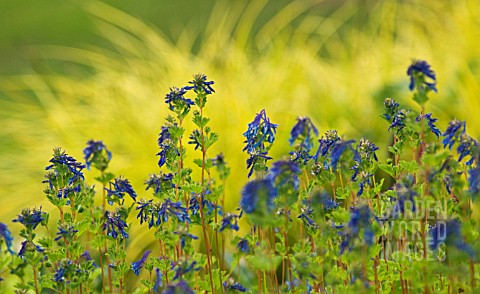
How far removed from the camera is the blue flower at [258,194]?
1637mm

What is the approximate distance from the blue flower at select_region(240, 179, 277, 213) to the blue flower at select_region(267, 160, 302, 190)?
35mm

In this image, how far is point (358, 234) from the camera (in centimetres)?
170

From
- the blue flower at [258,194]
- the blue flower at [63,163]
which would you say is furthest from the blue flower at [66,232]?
the blue flower at [258,194]

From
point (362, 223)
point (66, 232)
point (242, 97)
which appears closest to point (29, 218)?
point (66, 232)

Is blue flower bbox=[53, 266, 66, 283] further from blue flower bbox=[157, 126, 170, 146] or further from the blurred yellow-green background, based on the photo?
the blurred yellow-green background

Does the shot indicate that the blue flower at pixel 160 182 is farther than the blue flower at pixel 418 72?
Yes

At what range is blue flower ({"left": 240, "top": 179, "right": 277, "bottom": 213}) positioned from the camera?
164 centimetres

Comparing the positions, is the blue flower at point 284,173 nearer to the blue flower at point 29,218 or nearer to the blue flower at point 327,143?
the blue flower at point 327,143

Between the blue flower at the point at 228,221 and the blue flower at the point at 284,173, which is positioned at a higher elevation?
the blue flower at the point at 284,173

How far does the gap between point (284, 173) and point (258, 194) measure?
119 millimetres

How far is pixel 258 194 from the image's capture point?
1634mm

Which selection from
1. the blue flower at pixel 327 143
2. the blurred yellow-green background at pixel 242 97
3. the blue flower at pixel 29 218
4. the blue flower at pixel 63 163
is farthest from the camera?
the blurred yellow-green background at pixel 242 97

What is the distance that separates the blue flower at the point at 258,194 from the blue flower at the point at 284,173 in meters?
0.04

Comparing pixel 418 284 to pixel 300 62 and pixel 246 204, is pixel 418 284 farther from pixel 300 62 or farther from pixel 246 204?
pixel 300 62
